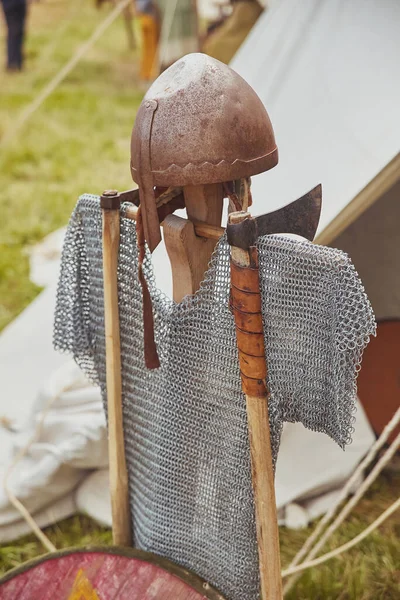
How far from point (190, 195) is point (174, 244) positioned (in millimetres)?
93

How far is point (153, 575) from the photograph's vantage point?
1.54 m

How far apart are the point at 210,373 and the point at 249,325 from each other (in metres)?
0.20

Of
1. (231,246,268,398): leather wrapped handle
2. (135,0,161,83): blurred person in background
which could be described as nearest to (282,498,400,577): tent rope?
(231,246,268,398): leather wrapped handle

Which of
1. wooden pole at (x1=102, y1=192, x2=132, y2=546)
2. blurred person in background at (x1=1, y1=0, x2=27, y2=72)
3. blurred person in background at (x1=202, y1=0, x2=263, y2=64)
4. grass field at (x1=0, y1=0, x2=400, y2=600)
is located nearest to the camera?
wooden pole at (x1=102, y1=192, x2=132, y2=546)

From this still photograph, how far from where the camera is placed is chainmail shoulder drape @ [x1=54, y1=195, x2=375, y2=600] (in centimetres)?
121

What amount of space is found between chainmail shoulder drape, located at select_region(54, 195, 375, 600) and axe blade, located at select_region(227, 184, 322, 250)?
0.09ft

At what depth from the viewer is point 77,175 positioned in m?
5.09

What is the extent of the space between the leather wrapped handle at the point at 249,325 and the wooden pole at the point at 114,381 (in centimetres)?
32

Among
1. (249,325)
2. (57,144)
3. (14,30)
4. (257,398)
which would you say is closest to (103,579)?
(257,398)

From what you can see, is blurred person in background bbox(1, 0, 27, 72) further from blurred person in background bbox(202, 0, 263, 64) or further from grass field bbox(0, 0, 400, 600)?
blurred person in background bbox(202, 0, 263, 64)

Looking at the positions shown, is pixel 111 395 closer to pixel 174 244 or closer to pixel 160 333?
pixel 160 333

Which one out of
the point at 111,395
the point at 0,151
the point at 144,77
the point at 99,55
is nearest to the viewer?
the point at 111,395

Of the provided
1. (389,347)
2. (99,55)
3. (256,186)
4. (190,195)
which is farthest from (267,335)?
(99,55)

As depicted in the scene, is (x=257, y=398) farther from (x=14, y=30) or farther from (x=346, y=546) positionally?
(x=14, y=30)
